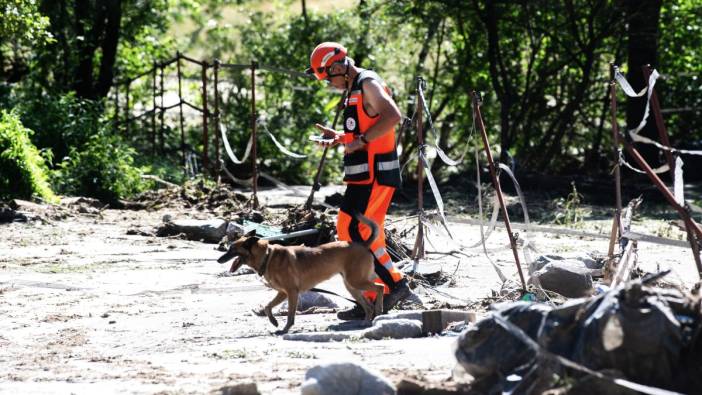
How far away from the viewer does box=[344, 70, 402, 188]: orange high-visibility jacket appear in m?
8.31

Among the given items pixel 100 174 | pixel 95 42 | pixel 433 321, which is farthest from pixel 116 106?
A: pixel 433 321

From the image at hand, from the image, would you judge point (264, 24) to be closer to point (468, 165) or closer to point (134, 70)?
point (134, 70)

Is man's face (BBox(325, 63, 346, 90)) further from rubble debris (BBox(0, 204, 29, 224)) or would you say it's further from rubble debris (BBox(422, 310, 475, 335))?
rubble debris (BBox(0, 204, 29, 224))

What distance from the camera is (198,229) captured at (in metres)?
13.2

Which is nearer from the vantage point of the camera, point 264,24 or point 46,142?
point 46,142

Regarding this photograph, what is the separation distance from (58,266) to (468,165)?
10007mm

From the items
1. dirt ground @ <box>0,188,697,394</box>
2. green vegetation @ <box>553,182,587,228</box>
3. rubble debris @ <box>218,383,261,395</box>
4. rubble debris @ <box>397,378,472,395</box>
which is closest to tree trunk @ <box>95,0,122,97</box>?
dirt ground @ <box>0,188,697,394</box>

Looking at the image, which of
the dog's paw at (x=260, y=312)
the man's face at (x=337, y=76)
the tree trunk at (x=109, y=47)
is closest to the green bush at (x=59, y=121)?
the tree trunk at (x=109, y=47)

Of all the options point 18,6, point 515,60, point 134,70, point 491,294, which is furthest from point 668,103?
point 491,294

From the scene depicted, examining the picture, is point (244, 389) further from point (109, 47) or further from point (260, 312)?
point (109, 47)

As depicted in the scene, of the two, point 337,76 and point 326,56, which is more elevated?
point 326,56

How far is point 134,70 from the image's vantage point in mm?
21984

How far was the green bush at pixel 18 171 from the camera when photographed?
15.5 metres

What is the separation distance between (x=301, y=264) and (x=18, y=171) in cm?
862
